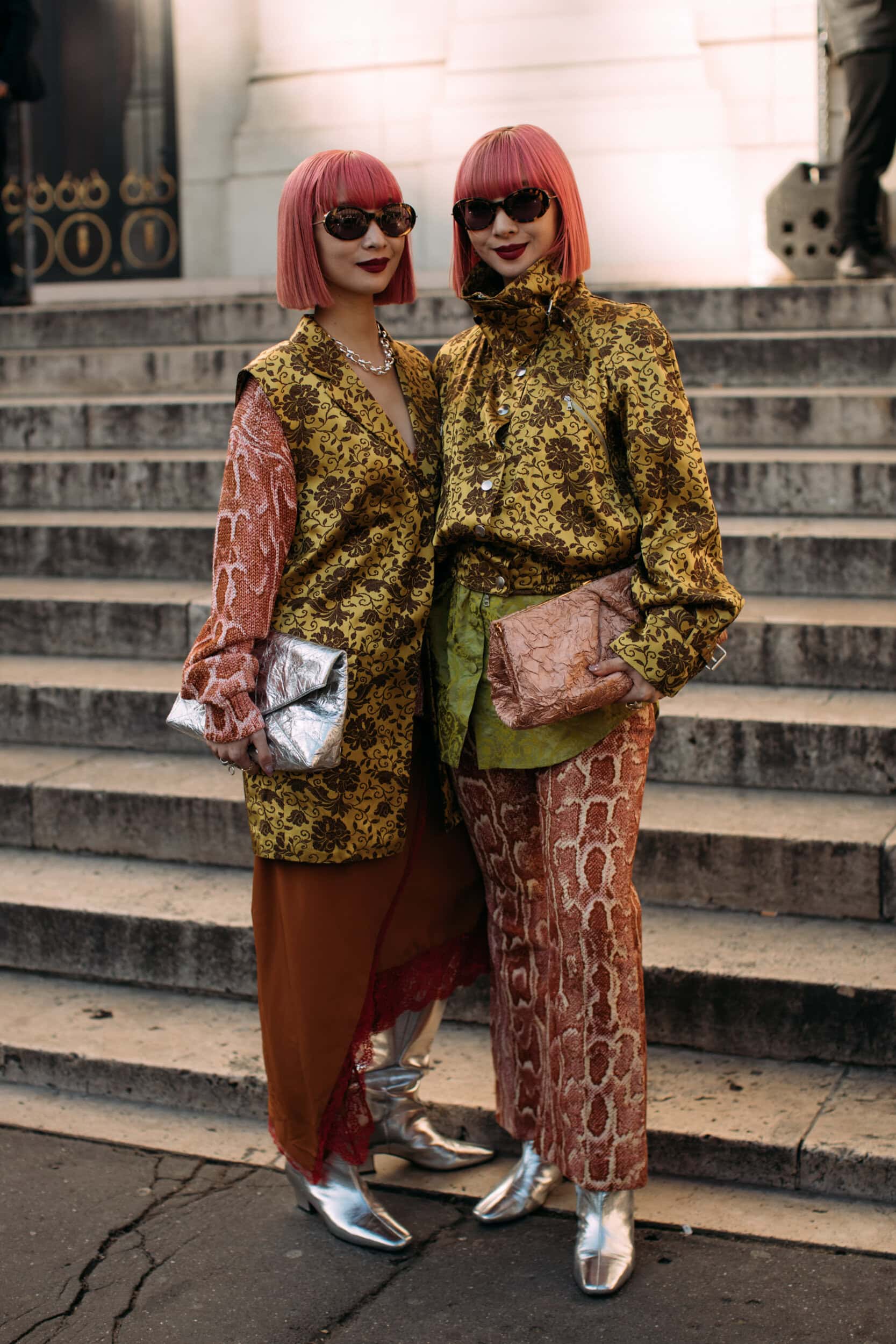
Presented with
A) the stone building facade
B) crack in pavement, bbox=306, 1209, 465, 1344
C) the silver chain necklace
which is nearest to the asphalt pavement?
crack in pavement, bbox=306, 1209, 465, 1344

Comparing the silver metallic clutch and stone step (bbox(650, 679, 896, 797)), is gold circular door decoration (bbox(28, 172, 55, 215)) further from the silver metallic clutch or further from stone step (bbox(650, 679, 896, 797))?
the silver metallic clutch

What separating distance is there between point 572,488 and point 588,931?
0.81 metres

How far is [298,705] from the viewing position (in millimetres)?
2768

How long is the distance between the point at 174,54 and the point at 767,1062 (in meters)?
7.56

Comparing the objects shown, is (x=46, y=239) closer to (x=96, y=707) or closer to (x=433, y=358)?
(x=433, y=358)

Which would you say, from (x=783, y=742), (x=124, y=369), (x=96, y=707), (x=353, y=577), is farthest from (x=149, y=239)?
(x=353, y=577)

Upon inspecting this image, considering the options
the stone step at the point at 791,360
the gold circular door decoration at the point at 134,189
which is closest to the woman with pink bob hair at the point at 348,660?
the stone step at the point at 791,360

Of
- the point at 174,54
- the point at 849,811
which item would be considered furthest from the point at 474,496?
the point at 174,54

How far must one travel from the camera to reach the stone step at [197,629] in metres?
4.42

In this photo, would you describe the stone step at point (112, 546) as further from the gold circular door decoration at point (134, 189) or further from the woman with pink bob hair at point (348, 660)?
the gold circular door decoration at point (134, 189)

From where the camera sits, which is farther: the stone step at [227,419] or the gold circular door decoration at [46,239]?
the gold circular door decoration at [46,239]

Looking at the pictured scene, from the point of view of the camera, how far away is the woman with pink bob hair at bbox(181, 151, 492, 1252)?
276 cm

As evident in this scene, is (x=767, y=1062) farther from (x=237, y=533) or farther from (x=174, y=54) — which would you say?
(x=174, y=54)

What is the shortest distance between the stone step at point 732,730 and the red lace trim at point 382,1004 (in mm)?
1203
